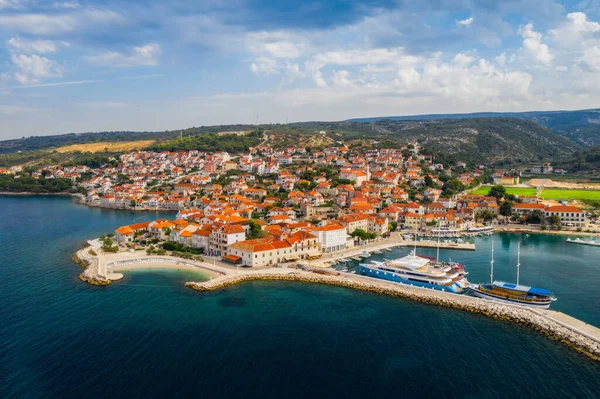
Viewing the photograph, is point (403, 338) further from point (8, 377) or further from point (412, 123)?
point (412, 123)

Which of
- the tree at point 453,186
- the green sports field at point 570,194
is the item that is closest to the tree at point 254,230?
the tree at point 453,186

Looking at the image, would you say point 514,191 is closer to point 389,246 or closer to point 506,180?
point 506,180

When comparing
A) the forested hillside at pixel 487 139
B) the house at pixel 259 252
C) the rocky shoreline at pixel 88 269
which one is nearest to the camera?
the rocky shoreline at pixel 88 269

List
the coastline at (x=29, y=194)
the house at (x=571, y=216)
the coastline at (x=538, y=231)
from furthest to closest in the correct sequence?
1. the coastline at (x=29, y=194)
2. the house at (x=571, y=216)
3. the coastline at (x=538, y=231)

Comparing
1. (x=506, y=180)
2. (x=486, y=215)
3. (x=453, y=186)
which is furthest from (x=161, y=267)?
(x=506, y=180)

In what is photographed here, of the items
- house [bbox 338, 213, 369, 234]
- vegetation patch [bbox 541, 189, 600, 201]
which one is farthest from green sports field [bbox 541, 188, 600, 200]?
house [bbox 338, 213, 369, 234]

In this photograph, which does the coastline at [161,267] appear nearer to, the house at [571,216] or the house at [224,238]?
the house at [224,238]
